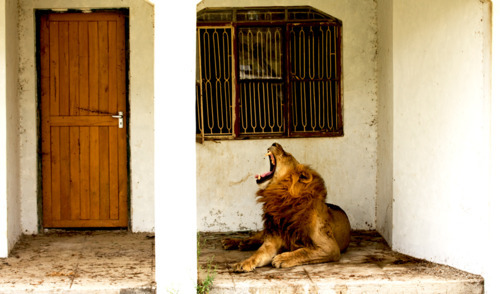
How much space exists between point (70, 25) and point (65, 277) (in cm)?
307

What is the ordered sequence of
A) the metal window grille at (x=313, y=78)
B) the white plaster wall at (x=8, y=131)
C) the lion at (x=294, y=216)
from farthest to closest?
the metal window grille at (x=313, y=78) → the white plaster wall at (x=8, y=131) → the lion at (x=294, y=216)

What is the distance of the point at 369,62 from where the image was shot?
7918 millimetres

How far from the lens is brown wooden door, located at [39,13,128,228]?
7688 mm

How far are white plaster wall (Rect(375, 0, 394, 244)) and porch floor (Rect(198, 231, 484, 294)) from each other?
3.00ft

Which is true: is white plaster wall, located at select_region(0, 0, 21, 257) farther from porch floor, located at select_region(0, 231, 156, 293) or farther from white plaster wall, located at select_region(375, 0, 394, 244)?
white plaster wall, located at select_region(375, 0, 394, 244)

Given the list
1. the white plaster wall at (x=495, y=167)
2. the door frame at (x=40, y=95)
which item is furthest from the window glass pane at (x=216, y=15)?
the white plaster wall at (x=495, y=167)

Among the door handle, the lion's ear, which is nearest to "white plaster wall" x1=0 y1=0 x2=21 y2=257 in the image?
the door handle

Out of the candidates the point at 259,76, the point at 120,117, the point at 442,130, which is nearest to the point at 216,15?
the point at 259,76

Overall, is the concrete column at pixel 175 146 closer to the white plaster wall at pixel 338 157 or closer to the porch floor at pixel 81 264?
the porch floor at pixel 81 264

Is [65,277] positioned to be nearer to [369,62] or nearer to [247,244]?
[247,244]

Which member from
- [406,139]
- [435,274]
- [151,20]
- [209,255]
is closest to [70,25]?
[151,20]

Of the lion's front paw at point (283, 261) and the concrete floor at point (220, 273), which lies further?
the lion's front paw at point (283, 261)

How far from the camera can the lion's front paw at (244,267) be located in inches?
241

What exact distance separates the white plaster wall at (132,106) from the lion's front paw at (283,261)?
2082 mm
